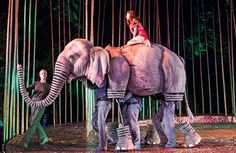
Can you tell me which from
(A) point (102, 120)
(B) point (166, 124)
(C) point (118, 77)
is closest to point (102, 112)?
(A) point (102, 120)

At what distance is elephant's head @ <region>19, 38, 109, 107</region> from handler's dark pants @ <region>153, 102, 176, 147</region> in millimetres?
772

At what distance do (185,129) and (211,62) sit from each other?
8030 millimetres

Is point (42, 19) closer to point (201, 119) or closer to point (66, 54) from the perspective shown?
point (201, 119)

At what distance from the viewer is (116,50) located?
195 inches

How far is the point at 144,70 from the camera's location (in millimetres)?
4836

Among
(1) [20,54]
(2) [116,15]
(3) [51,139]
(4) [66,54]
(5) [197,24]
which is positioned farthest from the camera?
(5) [197,24]

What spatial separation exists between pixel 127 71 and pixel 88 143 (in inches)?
40.6

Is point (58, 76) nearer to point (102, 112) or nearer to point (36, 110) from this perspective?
point (102, 112)

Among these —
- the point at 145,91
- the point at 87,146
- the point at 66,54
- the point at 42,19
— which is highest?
the point at 42,19

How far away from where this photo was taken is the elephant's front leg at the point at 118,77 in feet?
15.5

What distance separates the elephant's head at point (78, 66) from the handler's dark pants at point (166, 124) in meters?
0.77

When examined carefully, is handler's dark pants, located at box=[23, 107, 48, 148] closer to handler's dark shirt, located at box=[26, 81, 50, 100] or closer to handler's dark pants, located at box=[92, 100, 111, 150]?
handler's dark shirt, located at box=[26, 81, 50, 100]

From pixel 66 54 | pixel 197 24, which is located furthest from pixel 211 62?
pixel 66 54

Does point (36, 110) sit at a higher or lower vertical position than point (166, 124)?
higher
